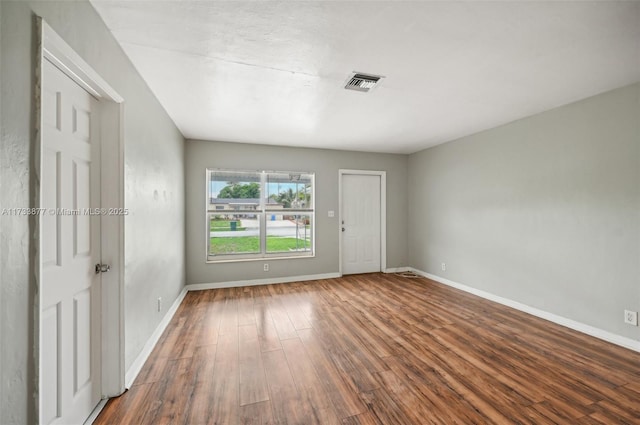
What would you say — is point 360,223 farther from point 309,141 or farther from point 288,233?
point 309,141

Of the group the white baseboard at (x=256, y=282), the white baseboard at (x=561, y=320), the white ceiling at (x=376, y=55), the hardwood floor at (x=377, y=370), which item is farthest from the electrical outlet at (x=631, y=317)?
the white baseboard at (x=256, y=282)

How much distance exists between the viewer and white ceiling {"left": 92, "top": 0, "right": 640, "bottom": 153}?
1508mm

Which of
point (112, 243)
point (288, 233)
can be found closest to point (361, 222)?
point (288, 233)

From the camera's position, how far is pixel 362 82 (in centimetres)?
233

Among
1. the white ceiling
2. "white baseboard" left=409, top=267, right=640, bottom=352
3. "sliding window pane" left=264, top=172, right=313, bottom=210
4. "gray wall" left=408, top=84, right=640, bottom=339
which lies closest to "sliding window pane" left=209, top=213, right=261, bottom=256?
"sliding window pane" left=264, top=172, right=313, bottom=210

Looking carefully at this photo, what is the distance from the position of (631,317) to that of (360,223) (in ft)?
A: 11.6

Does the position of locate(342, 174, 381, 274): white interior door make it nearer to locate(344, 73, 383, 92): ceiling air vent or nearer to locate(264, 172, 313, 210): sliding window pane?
locate(264, 172, 313, 210): sliding window pane

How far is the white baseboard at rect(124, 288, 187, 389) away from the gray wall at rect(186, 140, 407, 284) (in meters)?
1.06

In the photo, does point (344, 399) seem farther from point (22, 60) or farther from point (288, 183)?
point (288, 183)

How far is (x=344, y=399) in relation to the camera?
1749 mm

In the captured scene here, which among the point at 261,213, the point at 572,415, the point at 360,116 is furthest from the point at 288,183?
the point at 572,415

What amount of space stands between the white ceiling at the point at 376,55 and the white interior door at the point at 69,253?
64cm

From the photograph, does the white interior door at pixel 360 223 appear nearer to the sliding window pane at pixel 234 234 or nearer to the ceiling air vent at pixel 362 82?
the sliding window pane at pixel 234 234

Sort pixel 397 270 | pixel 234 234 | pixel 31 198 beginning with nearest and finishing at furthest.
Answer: pixel 31 198
pixel 234 234
pixel 397 270
